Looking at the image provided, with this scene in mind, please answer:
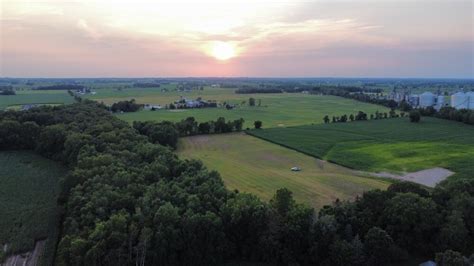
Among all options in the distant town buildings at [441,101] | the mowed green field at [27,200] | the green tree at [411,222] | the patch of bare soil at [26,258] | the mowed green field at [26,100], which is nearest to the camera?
the green tree at [411,222]

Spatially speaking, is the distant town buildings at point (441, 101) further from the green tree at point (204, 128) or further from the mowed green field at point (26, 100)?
the mowed green field at point (26, 100)

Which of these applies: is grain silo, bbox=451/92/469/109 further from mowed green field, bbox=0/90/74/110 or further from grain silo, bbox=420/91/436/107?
mowed green field, bbox=0/90/74/110

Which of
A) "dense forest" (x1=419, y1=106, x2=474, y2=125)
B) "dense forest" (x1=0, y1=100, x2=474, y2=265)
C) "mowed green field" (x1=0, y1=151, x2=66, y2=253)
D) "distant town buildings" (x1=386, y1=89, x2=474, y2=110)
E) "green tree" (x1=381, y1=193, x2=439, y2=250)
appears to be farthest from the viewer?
→ "distant town buildings" (x1=386, y1=89, x2=474, y2=110)

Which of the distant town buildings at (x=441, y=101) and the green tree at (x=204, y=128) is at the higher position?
the distant town buildings at (x=441, y=101)

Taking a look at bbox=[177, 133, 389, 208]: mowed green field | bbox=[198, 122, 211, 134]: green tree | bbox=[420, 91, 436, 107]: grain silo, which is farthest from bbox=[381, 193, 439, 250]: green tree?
bbox=[420, 91, 436, 107]: grain silo

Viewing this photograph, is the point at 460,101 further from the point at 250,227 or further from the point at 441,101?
the point at 250,227

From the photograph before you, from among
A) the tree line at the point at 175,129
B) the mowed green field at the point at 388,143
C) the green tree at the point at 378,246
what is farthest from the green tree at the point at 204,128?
the green tree at the point at 378,246

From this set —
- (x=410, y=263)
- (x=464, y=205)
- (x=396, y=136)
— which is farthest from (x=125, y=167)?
(x=396, y=136)
